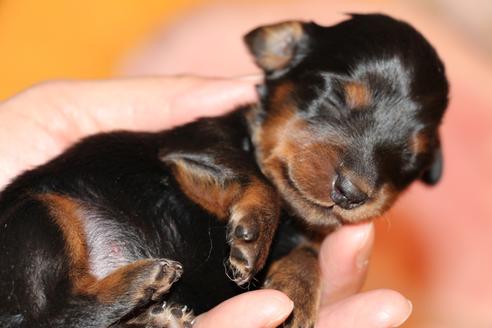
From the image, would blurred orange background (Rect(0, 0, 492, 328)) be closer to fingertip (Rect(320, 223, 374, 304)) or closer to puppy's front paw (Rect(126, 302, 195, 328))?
fingertip (Rect(320, 223, 374, 304))

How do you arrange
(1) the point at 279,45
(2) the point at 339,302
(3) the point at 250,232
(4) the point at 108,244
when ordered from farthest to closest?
(1) the point at 279,45 < (2) the point at 339,302 < (4) the point at 108,244 < (3) the point at 250,232

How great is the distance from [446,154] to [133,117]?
10.3 feet

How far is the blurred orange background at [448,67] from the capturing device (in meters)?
4.84

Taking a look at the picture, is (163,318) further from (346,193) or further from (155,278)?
(346,193)

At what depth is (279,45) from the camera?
2.87m

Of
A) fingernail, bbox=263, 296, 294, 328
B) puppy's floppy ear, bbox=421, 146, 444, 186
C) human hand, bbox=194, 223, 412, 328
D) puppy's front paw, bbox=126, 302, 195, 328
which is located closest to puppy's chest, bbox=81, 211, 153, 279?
puppy's front paw, bbox=126, 302, 195, 328

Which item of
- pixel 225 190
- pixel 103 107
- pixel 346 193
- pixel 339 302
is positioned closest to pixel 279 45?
pixel 225 190

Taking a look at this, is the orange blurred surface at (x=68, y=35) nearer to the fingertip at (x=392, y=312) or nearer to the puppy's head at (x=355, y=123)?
the puppy's head at (x=355, y=123)

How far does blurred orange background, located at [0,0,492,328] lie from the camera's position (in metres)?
4.84

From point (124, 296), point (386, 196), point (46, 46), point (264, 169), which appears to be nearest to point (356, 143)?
point (386, 196)

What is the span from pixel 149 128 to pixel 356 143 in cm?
132

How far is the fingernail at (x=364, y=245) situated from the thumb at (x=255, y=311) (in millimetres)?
572

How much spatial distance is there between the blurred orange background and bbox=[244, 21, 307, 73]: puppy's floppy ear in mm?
2345

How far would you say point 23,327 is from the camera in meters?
2.11
